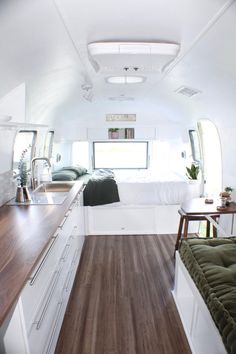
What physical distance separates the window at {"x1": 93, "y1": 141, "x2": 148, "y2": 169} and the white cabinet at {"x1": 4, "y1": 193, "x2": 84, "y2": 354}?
344 cm

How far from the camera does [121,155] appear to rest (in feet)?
18.5

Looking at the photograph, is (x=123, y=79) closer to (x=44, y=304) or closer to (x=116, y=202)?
(x=116, y=202)

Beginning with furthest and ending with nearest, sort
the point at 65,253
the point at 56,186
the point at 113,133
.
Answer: the point at 113,133, the point at 56,186, the point at 65,253

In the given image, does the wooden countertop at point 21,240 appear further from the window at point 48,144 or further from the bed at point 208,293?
the window at point 48,144

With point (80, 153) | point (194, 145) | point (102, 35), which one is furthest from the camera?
point (80, 153)

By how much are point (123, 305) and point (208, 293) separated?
109 centimetres

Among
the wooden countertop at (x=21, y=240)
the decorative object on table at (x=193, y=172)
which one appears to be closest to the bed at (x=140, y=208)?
the decorative object on table at (x=193, y=172)

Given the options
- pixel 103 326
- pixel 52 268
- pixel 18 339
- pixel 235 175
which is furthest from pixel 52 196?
pixel 235 175

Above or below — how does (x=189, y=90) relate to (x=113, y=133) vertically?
above

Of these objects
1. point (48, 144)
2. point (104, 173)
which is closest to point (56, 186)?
point (104, 173)

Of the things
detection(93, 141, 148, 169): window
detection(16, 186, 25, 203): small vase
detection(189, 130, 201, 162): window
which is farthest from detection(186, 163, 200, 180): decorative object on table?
detection(16, 186, 25, 203): small vase

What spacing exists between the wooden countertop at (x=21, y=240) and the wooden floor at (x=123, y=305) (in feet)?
3.04

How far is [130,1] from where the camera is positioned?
127cm

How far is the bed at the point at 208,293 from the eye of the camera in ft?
4.27
